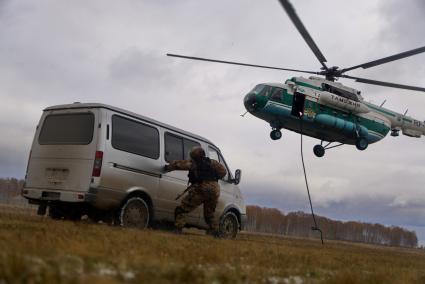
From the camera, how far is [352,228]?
480 feet

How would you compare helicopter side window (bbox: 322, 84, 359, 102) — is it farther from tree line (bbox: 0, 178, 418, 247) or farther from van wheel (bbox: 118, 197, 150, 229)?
tree line (bbox: 0, 178, 418, 247)

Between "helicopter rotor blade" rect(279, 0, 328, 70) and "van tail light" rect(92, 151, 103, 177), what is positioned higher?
"helicopter rotor blade" rect(279, 0, 328, 70)

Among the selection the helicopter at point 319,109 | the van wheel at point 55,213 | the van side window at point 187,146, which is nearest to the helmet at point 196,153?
the van side window at point 187,146

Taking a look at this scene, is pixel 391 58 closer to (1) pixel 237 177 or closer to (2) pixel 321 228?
(1) pixel 237 177

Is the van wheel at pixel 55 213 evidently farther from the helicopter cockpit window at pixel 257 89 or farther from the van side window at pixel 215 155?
the helicopter cockpit window at pixel 257 89

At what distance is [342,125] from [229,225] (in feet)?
33.8

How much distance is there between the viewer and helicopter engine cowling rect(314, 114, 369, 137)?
1884cm

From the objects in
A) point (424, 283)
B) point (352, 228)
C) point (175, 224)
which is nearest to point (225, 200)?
point (175, 224)

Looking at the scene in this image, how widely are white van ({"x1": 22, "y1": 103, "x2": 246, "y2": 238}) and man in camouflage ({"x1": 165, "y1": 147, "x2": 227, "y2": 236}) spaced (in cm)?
28

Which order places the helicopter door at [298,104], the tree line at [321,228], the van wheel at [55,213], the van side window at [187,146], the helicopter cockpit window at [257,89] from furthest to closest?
the tree line at [321,228], the helicopter cockpit window at [257,89], the helicopter door at [298,104], the van side window at [187,146], the van wheel at [55,213]

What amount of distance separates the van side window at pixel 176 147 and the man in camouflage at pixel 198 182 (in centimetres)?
24

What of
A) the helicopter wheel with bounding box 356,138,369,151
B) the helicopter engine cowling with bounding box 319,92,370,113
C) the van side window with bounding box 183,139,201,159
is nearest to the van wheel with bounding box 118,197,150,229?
the van side window with bounding box 183,139,201,159

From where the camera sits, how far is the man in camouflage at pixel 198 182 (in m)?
9.27

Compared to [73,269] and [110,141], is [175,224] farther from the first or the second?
[73,269]
